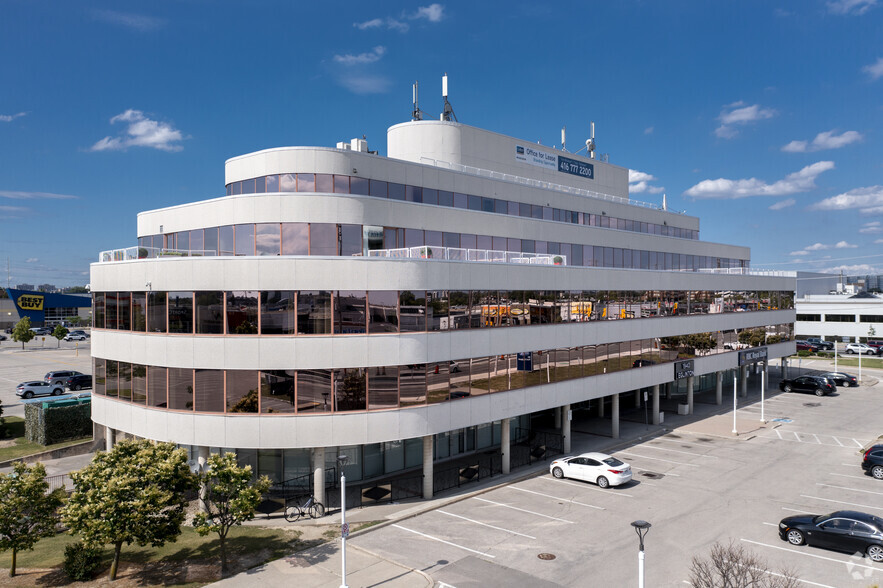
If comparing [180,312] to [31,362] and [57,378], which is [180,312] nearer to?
[57,378]

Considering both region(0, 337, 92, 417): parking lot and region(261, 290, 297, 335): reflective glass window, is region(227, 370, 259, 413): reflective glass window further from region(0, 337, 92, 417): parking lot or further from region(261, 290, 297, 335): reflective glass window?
region(0, 337, 92, 417): parking lot

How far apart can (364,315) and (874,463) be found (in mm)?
27926

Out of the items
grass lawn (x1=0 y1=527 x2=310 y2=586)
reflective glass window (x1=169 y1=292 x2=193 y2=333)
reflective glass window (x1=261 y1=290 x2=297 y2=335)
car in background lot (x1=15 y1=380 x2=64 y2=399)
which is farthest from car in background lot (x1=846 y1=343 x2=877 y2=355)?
car in background lot (x1=15 y1=380 x2=64 y2=399)

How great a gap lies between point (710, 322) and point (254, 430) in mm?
38928

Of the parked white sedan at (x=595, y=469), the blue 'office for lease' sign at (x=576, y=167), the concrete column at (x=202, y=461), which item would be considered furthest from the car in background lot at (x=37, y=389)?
the blue 'office for lease' sign at (x=576, y=167)

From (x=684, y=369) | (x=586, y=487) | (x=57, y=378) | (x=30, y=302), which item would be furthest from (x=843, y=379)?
(x=30, y=302)

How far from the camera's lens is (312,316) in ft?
79.8

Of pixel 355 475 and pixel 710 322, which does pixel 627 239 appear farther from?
pixel 355 475

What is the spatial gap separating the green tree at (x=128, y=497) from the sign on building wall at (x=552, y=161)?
33.1m

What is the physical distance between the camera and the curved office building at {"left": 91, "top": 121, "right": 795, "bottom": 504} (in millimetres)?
24344

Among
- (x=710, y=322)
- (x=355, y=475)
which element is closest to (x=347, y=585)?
(x=355, y=475)

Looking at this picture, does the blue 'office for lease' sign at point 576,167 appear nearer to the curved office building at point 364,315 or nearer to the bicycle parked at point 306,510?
the curved office building at point 364,315

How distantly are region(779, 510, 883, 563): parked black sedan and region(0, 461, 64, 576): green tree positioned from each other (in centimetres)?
2739

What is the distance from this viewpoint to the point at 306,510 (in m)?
24.7
